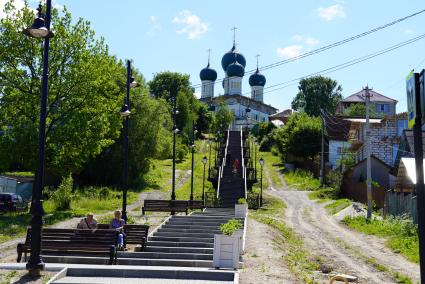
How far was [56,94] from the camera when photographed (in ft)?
96.2

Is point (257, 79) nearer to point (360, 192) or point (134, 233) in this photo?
point (360, 192)

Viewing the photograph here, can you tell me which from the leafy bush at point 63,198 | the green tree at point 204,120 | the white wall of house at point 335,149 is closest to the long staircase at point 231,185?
the leafy bush at point 63,198

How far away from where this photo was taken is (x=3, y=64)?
2856 cm

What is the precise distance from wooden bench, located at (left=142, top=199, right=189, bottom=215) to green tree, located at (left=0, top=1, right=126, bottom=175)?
15.9 ft

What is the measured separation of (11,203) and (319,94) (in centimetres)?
8789

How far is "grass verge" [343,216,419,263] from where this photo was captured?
2031 centimetres

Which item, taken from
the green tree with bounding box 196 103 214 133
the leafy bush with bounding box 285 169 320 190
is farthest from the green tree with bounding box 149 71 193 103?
the leafy bush with bounding box 285 169 320 190

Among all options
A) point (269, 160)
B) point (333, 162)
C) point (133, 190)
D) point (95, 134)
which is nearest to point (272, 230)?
point (95, 134)

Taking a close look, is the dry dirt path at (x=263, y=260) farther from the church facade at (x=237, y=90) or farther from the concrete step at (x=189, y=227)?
the church facade at (x=237, y=90)

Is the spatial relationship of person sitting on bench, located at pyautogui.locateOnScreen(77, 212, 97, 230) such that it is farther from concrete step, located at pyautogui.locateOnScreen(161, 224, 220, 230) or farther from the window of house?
the window of house

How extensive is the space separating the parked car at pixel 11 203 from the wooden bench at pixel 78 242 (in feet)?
57.4

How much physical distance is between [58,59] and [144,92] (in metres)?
19.9

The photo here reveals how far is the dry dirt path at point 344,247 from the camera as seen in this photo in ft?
52.6

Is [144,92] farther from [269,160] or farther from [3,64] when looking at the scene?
[269,160]
